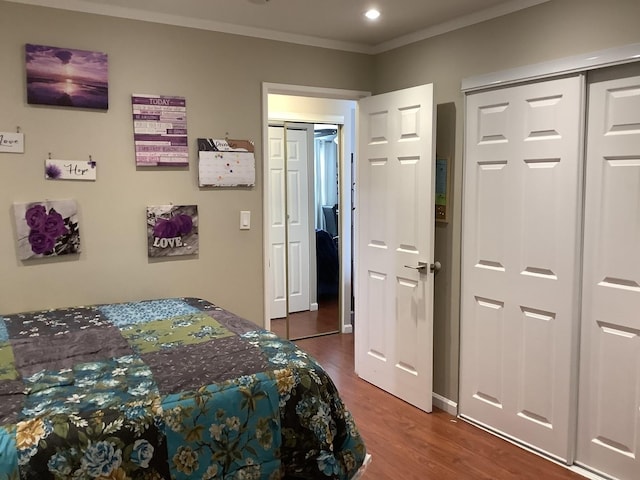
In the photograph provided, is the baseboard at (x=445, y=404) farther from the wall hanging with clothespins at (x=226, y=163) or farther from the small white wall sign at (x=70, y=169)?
the small white wall sign at (x=70, y=169)

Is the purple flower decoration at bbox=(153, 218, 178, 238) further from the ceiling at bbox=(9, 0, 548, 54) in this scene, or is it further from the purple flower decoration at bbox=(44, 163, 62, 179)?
the ceiling at bbox=(9, 0, 548, 54)

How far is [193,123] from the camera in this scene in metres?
3.20

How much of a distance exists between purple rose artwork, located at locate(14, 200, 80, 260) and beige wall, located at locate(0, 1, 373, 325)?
4 cm

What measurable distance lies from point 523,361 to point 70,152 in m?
2.68

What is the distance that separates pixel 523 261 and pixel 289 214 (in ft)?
9.58

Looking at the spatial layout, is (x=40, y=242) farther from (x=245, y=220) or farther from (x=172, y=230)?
(x=245, y=220)

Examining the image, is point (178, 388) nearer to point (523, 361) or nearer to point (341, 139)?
point (523, 361)

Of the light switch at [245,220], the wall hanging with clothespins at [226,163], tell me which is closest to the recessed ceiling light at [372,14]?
the wall hanging with clothespins at [226,163]

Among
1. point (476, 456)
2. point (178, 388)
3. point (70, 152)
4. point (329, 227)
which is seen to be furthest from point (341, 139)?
point (178, 388)

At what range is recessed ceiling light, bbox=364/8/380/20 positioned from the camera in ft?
9.84

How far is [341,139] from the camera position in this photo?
16.5 ft

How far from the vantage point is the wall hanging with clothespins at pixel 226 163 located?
127 inches

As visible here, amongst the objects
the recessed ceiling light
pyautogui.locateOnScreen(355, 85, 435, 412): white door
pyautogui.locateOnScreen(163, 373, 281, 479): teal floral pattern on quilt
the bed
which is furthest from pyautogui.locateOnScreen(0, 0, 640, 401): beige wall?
pyautogui.locateOnScreen(163, 373, 281, 479): teal floral pattern on quilt

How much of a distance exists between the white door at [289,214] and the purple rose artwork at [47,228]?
2.52 meters
